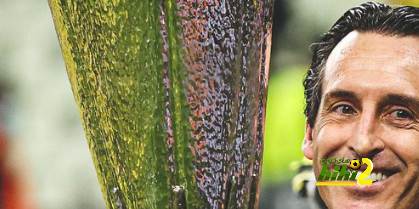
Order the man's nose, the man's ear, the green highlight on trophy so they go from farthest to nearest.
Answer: the man's ear → the man's nose → the green highlight on trophy

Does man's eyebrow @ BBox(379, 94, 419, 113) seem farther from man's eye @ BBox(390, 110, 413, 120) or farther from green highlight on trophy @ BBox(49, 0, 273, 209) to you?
green highlight on trophy @ BBox(49, 0, 273, 209)

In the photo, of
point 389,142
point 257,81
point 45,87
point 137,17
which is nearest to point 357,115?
point 389,142

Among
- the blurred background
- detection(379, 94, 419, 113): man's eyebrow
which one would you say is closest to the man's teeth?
detection(379, 94, 419, 113): man's eyebrow

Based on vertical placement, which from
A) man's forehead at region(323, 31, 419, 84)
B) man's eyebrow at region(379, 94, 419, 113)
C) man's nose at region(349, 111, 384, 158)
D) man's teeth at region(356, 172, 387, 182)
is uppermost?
man's forehead at region(323, 31, 419, 84)

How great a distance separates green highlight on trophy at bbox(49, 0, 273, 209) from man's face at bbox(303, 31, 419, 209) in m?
0.36

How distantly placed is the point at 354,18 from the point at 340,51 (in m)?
0.06

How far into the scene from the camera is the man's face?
1119 mm

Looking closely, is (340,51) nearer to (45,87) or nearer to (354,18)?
(354,18)

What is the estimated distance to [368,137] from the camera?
1.12m

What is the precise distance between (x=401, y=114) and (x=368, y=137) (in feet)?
0.22

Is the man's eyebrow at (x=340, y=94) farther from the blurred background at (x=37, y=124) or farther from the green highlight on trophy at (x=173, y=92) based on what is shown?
the blurred background at (x=37, y=124)

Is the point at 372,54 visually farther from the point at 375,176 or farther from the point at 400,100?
the point at 375,176

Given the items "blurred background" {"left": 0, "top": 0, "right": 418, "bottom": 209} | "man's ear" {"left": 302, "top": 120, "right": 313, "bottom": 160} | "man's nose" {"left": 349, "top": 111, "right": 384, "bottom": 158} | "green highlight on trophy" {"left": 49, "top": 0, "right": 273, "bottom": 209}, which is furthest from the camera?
"blurred background" {"left": 0, "top": 0, "right": 418, "bottom": 209}

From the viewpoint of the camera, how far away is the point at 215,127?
790 millimetres
